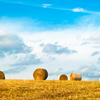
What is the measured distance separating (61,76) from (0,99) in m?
18.2

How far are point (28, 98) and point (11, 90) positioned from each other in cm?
338

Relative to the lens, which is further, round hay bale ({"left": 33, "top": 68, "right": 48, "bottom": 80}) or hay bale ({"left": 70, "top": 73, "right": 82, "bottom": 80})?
hay bale ({"left": 70, "top": 73, "right": 82, "bottom": 80})

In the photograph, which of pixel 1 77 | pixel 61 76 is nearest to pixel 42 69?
pixel 61 76

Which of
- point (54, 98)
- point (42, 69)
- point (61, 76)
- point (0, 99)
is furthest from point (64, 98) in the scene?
point (61, 76)

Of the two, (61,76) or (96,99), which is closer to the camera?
(96,99)

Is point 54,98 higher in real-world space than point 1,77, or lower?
lower

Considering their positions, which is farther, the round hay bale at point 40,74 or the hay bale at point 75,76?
the hay bale at point 75,76

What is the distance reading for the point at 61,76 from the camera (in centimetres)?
3059

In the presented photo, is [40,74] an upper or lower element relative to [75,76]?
upper

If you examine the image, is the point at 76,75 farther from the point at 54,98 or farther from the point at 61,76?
the point at 54,98

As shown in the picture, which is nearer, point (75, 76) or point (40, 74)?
point (40, 74)

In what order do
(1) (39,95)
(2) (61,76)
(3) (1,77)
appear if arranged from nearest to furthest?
1. (1) (39,95)
2. (3) (1,77)
3. (2) (61,76)

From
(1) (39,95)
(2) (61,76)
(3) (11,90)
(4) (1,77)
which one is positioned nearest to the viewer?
(1) (39,95)

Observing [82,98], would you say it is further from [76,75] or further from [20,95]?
[76,75]
